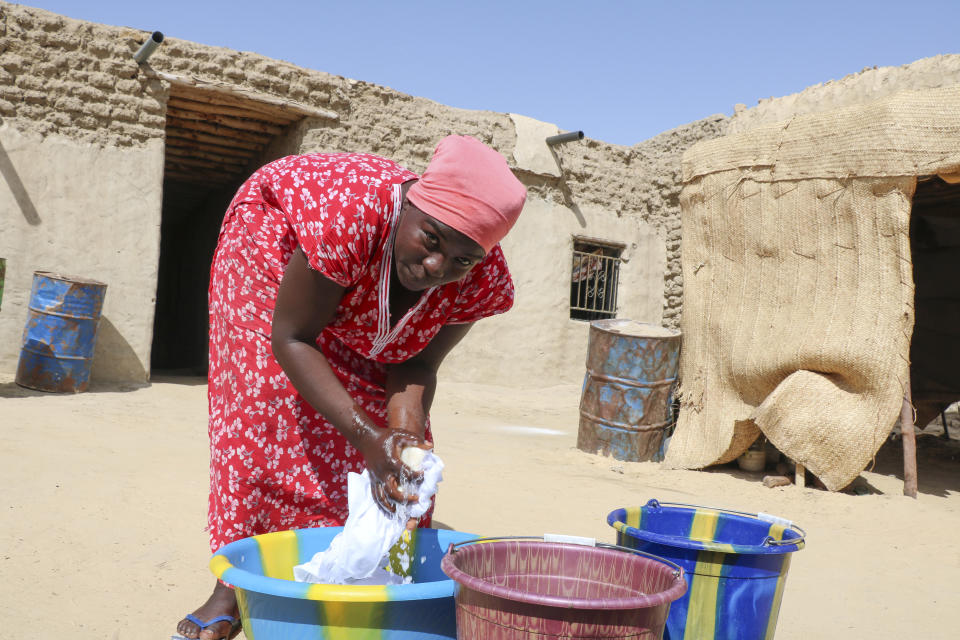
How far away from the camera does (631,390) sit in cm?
516

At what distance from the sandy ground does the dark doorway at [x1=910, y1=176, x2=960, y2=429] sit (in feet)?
2.24

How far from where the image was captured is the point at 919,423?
6.95 m

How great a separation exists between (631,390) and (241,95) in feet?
14.2

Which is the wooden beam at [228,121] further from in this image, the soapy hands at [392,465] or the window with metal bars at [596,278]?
the soapy hands at [392,465]

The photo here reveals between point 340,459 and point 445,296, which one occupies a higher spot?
point 445,296

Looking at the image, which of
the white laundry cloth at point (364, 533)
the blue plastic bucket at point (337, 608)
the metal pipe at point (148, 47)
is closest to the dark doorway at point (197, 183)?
the metal pipe at point (148, 47)

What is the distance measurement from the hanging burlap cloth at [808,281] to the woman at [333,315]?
311cm

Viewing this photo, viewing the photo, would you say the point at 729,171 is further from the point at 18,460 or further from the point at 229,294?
the point at 18,460

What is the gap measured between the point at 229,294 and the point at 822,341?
3.60 meters

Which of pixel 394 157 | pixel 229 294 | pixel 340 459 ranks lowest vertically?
pixel 340 459

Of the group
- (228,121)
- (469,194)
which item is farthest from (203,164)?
(469,194)

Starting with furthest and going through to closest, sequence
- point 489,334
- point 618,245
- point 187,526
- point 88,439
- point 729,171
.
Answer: point 618,245 → point 489,334 → point 729,171 → point 88,439 → point 187,526

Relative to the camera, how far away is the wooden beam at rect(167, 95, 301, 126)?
712cm

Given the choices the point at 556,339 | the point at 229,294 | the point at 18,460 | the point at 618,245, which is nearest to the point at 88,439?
the point at 18,460
